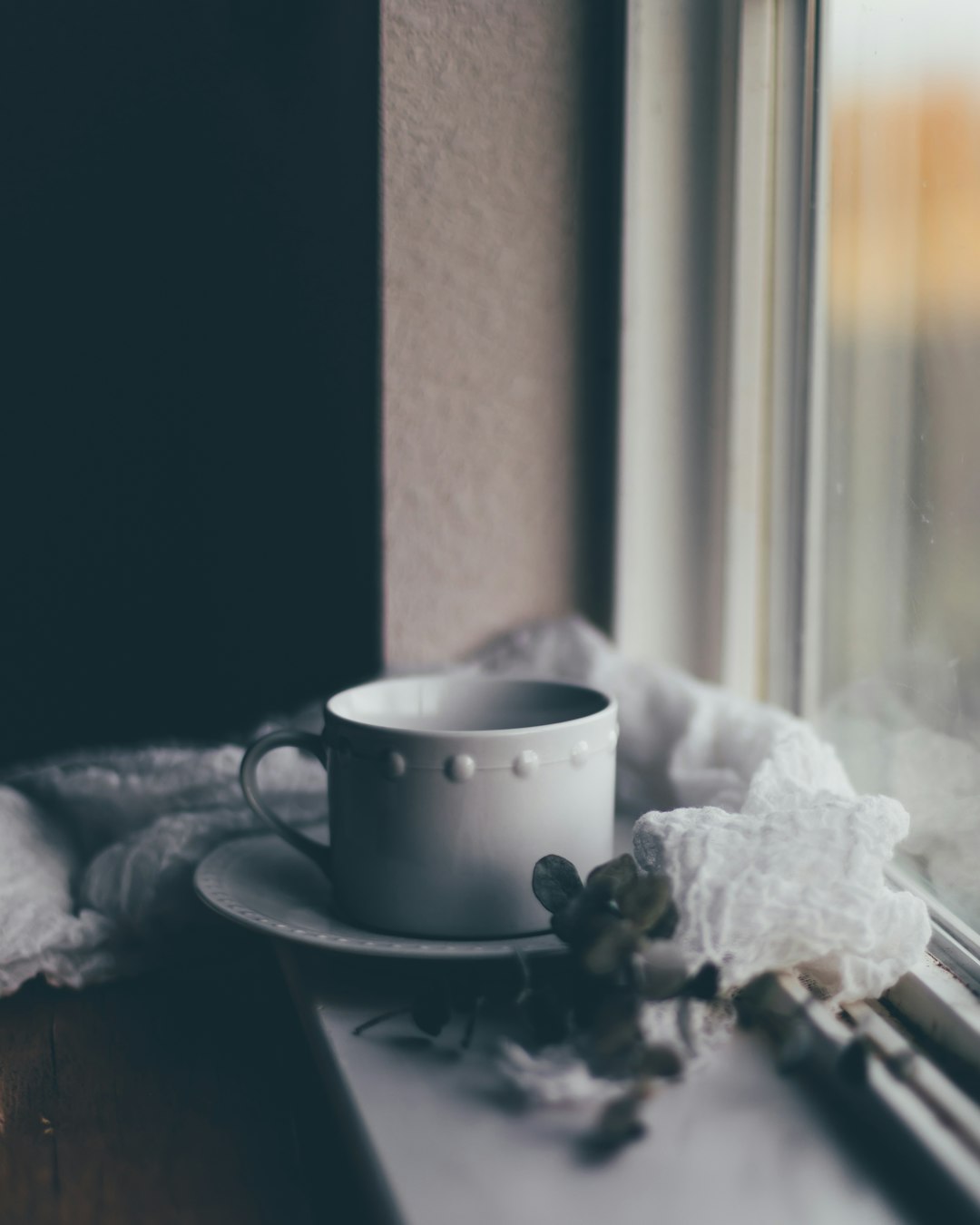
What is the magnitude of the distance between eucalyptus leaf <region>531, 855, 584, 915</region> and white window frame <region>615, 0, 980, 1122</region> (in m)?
0.32

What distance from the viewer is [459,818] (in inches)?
17.7

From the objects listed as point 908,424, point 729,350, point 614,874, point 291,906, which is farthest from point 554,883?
point 729,350

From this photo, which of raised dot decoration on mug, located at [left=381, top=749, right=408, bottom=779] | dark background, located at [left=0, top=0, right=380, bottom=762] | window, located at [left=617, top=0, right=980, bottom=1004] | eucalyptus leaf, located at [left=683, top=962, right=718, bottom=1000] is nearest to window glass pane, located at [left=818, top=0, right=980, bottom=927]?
window, located at [left=617, top=0, right=980, bottom=1004]

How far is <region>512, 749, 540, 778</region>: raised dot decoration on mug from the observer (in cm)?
45

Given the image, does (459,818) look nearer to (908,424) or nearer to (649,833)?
(649,833)

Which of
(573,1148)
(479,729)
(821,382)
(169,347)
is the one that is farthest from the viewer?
(169,347)

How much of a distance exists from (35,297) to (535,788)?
65cm

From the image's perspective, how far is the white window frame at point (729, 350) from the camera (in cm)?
70

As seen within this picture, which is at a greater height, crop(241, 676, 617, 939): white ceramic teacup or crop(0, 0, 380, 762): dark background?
crop(0, 0, 380, 762): dark background

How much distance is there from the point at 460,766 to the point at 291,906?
0.12 m

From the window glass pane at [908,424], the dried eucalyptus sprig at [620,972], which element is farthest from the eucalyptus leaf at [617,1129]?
the window glass pane at [908,424]

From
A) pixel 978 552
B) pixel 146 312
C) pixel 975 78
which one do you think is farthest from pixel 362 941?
pixel 146 312

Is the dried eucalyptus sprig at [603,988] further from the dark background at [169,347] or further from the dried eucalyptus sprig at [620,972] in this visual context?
the dark background at [169,347]

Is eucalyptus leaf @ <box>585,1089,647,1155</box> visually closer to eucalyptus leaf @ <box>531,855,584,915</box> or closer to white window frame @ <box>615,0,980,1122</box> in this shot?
eucalyptus leaf @ <box>531,855,584,915</box>
